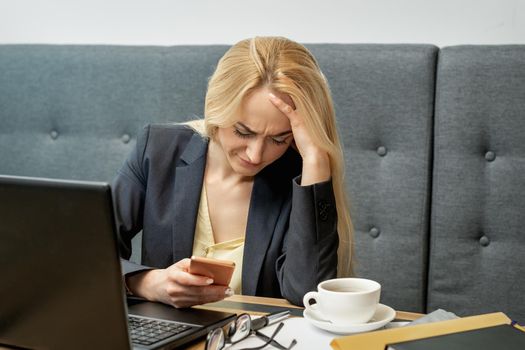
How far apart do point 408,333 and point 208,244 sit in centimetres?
75

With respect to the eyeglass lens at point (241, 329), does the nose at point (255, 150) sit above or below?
above

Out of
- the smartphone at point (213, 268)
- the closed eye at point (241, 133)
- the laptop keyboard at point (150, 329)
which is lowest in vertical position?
the laptop keyboard at point (150, 329)

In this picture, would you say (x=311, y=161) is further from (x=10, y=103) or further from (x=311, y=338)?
(x=10, y=103)

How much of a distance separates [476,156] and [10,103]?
4.70 feet

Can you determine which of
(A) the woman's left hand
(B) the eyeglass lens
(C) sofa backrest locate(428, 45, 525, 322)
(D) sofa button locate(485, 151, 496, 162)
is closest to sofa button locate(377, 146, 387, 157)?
(C) sofa backrest locate(428, 45, 525, 322)

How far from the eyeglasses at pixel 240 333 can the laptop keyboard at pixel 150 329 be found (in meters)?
0.06

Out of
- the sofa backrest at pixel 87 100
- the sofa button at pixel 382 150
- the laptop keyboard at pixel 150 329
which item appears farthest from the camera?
the sofa backrest at pixel 87 100

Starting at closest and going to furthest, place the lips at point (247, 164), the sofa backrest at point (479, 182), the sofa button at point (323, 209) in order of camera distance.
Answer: the sofa button at point (323, 209) → the lips at point (247, 164) → the sofa backrest at point (479, 182)

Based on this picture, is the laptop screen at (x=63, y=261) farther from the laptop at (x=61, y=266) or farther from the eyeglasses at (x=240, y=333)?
the eyeglasses at (x=240, y=333)

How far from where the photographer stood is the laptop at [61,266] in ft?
2.85

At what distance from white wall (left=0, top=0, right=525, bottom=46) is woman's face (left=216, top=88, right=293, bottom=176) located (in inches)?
30.8

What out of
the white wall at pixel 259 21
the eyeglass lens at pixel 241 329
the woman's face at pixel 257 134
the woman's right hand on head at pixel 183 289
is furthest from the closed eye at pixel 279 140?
the white wall at pixel 259 21

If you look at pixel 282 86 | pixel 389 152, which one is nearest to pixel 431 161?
pixel 389 152

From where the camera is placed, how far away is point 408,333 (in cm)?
98
